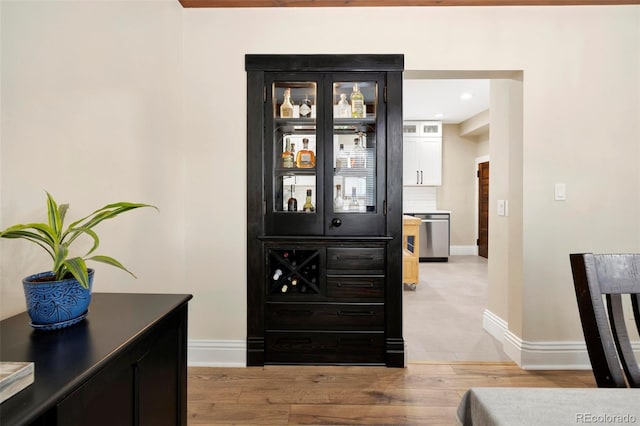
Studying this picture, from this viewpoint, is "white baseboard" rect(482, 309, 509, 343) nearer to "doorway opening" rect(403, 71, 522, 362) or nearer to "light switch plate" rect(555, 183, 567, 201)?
"doorway opening" rect(403, 71, 522, 362)

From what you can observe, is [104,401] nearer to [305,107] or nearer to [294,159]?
[294,159]

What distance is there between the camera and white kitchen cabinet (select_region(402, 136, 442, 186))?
7086 millimetres

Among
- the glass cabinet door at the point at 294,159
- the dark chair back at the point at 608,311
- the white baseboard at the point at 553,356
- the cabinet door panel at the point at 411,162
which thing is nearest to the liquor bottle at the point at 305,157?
the glass cabinet door at the point at 294,159

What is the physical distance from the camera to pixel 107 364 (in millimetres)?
883

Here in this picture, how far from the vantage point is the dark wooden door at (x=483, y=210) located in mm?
7055

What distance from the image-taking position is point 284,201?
8.48ft

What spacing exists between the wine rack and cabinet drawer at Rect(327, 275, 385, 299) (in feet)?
0.41

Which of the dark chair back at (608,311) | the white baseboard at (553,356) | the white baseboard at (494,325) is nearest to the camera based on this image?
the dark chair back at (608,311)

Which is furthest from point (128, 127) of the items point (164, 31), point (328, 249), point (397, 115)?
point (397, 115)

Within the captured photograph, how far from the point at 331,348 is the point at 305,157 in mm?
1401

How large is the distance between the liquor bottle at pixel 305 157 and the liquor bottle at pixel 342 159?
0.18 m

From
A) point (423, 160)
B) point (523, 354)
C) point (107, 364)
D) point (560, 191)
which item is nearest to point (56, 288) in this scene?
point (107, 364)

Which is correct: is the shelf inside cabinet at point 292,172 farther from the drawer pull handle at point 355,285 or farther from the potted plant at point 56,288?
the potted plant at point 56,288

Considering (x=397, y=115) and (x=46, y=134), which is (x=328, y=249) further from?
(x=46, y=134)
